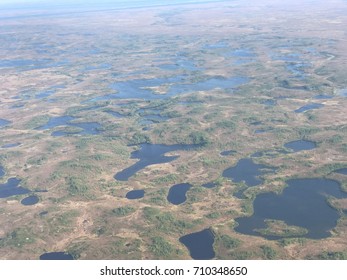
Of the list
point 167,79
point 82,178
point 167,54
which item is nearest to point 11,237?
point 82,178

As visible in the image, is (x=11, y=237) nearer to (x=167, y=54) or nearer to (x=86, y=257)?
(x=86, y=257)

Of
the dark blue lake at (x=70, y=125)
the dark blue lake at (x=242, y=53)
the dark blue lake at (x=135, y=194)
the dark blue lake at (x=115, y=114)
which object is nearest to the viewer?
the dark blue lake at (x=135, y=194)

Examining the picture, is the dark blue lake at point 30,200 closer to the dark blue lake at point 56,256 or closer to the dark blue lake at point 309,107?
the dark blue lake at point 56,256

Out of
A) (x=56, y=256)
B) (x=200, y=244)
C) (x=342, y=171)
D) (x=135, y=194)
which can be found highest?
(x=342, y=171)

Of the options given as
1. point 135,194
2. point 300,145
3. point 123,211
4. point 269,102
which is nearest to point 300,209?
point 300,145

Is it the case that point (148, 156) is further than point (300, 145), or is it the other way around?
point (148, 156)

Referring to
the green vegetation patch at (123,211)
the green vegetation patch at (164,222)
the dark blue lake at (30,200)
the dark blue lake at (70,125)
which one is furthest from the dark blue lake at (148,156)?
the dark blue lake at (70,125)

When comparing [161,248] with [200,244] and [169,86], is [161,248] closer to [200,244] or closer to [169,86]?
[200,244]
